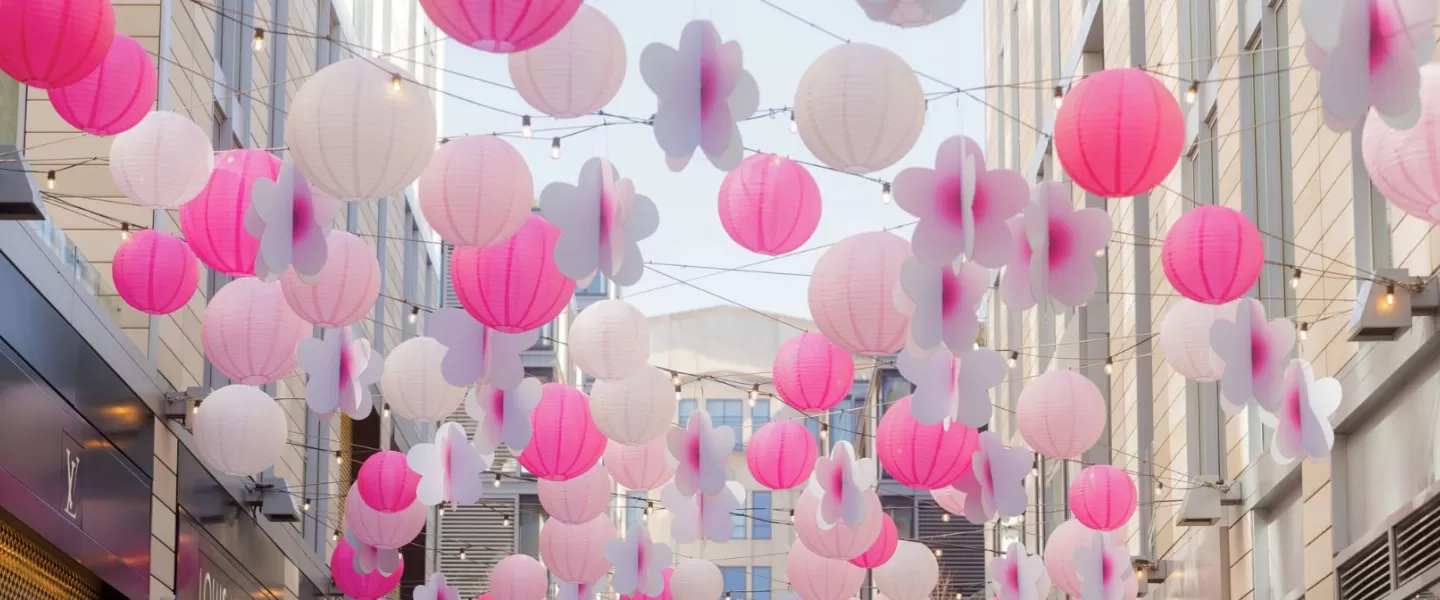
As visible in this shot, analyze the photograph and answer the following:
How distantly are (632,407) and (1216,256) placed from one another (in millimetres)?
3801

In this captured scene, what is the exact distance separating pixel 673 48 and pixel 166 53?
7.08 m

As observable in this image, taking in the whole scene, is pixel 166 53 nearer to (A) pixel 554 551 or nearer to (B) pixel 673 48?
(A) pixel 554 551

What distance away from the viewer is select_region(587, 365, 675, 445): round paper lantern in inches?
502

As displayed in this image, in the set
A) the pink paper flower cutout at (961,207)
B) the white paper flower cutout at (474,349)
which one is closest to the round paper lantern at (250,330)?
the white paper flower cutout at (474,349)

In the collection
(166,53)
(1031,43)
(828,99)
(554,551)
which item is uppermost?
(1031,43)

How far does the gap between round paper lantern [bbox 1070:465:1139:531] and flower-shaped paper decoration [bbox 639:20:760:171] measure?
19.1 ft

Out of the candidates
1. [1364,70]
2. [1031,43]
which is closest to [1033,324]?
[1031,43]

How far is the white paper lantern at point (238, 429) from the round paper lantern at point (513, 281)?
355cm

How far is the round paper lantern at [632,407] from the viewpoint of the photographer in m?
12.7

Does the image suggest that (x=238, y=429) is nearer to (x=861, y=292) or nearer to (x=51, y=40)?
(x=861, y=292)

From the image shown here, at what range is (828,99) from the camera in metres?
9.76

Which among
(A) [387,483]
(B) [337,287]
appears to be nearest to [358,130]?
(B) [337,287]

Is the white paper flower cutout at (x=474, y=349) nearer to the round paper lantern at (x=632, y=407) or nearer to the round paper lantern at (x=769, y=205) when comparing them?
the round paper lantern at (x=769, y=205)

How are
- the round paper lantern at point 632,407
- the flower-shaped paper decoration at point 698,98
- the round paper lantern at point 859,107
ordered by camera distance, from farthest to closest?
the round paper lantern at point 632,407
the round paper lantern at point 859,107
the flower-shaped paper decoration at point 698,98
